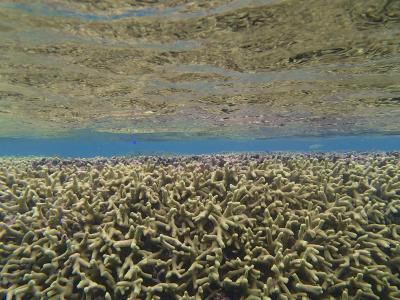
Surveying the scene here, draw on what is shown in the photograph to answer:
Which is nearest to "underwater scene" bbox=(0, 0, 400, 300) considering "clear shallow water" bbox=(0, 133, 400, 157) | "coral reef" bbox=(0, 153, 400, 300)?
"coral reef" bbox=(0, 153, 400, 300)

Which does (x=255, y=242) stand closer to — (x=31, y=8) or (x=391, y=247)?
(x=391, y=247)

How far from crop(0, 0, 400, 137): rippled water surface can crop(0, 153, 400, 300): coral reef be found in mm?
5718

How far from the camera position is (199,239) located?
4.18m

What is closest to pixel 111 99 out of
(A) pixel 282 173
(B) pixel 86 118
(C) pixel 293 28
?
(B) pixel 86 118

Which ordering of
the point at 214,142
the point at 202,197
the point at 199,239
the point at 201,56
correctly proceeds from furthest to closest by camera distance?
the point at 214,142 → the point at 201,56 → the point at 202,197 → the point at 199,239

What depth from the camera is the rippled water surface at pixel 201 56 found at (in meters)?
8.61

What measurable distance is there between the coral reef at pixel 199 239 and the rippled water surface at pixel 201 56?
572cm

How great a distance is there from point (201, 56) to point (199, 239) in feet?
30.5

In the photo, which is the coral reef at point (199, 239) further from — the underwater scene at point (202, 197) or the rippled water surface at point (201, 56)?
the rippled water surface at point (201, 56)

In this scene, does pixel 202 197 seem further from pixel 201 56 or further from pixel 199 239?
pixel 201 56

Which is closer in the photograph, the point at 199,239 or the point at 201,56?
the point at 199,239

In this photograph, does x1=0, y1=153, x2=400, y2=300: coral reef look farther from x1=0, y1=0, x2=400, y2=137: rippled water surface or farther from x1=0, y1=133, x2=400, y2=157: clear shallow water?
x1=0, y1=133, x2=400, y2=157: clear shallow water

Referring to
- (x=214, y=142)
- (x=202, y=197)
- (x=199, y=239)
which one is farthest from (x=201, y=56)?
(x=214, y=142)

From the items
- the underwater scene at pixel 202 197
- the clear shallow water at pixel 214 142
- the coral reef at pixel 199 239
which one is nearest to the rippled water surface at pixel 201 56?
the underwater scene at pixel 202 197
